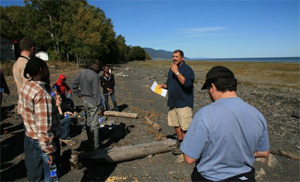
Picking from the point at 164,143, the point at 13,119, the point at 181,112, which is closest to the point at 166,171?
the point at 164,143

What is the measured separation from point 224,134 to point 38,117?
218 centimetres

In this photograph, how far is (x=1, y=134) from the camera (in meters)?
6.40

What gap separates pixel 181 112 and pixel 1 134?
5.79 m

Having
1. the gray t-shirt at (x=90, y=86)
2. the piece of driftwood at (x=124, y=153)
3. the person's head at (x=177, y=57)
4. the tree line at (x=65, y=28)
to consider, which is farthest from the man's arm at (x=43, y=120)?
the tree line at (x=65, y=28)

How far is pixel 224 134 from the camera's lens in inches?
73.7

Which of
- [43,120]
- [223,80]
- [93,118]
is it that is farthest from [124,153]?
[223,80]

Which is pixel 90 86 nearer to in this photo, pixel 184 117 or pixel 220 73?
pixel 184 117

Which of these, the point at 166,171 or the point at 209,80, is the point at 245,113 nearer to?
the point at 209,80

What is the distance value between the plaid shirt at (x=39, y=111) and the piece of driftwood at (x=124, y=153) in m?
1.92

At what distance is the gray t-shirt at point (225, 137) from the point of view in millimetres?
1864

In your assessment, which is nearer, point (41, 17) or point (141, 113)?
point (141, 113)

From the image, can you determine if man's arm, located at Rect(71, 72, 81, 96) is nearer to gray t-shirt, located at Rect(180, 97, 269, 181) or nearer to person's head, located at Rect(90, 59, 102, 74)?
person's head, located at Rect(90, 59, 102, 74)

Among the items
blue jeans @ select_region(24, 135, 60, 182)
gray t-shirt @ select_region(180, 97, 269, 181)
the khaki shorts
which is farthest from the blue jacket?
blue jeans @ select_region(24, 135, 60, 182)

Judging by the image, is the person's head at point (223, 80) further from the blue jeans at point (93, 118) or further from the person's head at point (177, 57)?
the blue jeans at point (93, 118)
